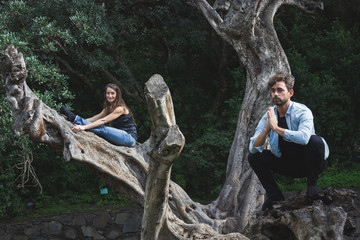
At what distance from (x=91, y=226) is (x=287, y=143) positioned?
225 inches

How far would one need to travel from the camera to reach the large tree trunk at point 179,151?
3756mm

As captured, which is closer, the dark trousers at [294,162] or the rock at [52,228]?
the dark trousers at [294,162]

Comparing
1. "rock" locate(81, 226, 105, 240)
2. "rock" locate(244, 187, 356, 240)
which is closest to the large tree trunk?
"rock" locate(244, 187, 356, 240)

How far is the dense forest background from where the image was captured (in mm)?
9156

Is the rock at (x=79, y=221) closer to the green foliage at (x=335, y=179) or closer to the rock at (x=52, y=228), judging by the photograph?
the rock at (x=52, y=228)

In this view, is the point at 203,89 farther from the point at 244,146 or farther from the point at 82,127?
the point at 82,127

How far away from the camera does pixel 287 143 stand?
4684 millimetres

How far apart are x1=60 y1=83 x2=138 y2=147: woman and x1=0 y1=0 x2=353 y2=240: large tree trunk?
0.14 m

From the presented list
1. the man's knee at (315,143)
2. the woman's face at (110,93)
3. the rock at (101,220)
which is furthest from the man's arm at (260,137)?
the rock at (101,220)

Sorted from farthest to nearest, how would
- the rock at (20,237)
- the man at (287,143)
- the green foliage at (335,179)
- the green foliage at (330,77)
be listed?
1. the green foliage at (330,77)
2. the green foliage at (335,179)
3. the rock at (20,237)
4. the man at (287,143)

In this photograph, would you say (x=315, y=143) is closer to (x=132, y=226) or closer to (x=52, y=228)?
(x=132, y=226)

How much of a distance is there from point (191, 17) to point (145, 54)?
4.97ft

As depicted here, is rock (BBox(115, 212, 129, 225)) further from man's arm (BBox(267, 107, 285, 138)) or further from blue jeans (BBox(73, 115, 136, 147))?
man's arm (BBox(267, 107, 285, 138))

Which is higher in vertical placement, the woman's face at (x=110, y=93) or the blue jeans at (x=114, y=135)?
the woman's face at (x=110, y=93)
